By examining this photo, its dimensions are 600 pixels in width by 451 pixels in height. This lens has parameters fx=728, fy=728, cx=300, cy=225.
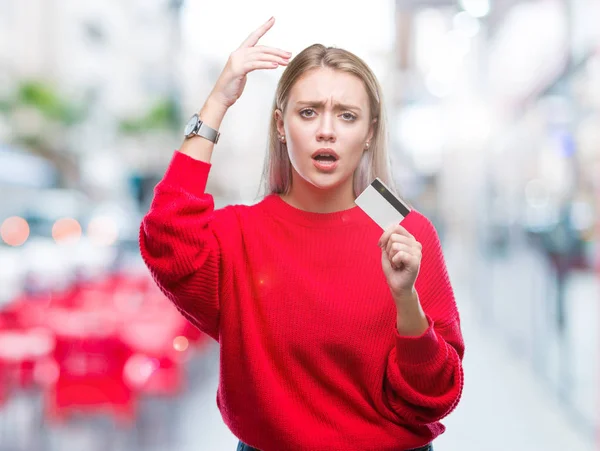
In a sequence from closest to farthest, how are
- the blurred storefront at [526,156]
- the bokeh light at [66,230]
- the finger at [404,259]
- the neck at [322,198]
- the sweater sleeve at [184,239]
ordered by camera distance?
the finger at [404,259]
the sweater sleeve at [184,239]
the neck at [322,198]
the blurred storefront at [526,156]
the bokeh light at [66,230]

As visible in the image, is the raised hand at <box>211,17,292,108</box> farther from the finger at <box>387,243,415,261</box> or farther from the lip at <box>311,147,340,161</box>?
the finger at <box>387,243,415,261</box>

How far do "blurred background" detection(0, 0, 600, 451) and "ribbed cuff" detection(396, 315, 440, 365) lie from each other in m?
0.42

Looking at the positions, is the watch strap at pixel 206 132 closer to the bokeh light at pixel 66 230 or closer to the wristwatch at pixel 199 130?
the wristwatch at pixel 199 130

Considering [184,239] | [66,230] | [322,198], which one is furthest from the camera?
[66,230]

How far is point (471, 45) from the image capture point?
7363 mm

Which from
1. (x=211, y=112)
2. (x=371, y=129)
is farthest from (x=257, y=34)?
(x=371, y=129)

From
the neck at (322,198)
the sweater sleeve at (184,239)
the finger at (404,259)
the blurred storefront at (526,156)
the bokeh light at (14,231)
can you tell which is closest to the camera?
the finger at (404,259)

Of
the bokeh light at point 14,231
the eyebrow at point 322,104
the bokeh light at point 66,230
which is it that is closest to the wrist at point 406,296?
the eyebrow at point 322,104

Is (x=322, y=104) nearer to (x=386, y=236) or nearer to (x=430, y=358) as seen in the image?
(x=386, y=236)

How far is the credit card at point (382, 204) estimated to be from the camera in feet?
3.79

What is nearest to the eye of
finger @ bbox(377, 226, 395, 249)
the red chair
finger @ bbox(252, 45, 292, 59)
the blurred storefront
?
finger @ bbox(252, 45, 292, 59)

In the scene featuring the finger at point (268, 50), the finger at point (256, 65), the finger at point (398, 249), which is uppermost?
the finger at point (268, 50)

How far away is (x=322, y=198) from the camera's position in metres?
1.31

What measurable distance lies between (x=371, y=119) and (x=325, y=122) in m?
0.12
